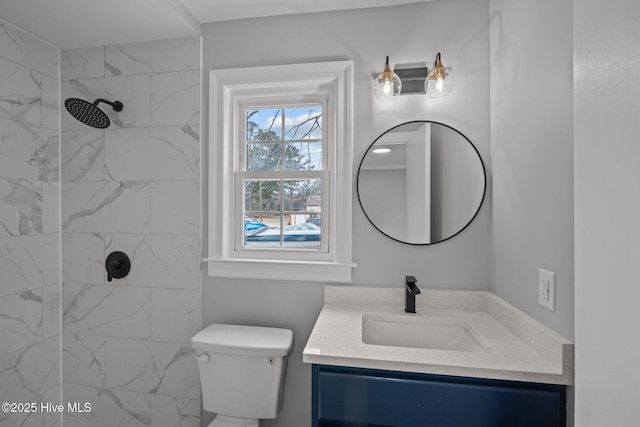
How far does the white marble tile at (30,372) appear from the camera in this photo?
5.02 ft

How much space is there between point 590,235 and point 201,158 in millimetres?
1636

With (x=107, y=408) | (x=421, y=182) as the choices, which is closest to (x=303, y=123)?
(x=421, y=182)

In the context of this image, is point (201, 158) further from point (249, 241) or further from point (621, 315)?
point (621, 315)

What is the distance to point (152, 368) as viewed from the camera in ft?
5.52

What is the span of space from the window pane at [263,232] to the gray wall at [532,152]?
3.62 ft

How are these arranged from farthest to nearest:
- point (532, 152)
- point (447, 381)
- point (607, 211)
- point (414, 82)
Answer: point (414, 82) → point (532, 152) → point (447, 381) → point (607, 211)

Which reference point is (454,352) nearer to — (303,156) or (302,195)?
(302,195)

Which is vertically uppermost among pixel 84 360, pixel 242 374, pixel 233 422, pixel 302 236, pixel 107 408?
pixel 302 236

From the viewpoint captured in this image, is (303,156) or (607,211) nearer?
(607,211)

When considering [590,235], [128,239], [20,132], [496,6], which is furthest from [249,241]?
[496,6]

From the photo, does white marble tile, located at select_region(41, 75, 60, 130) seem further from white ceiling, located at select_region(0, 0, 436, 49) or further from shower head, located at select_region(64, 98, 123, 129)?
shower head, located at select_region(64, 98, 123, 129)

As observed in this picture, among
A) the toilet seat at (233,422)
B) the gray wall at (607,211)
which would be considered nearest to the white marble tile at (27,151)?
the toilet seat at (233,422)

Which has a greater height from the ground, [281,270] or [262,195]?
[262,195]

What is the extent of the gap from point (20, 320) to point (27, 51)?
1441 millimetres
